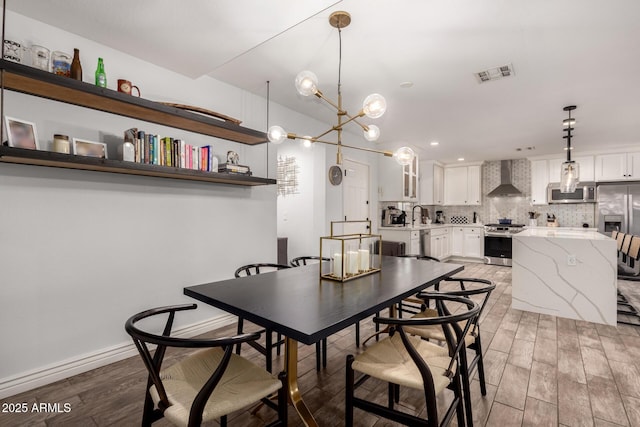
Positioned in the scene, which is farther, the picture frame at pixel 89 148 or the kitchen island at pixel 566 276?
the kitchen island at pixel 566 276

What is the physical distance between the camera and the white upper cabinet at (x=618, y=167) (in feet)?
18.3

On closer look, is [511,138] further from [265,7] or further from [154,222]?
[154,222]

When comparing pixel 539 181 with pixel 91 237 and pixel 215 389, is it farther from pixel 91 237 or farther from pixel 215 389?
pixel 91 237

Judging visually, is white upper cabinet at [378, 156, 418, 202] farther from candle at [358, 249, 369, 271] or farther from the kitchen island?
candle at [358, 249, 369, 271]

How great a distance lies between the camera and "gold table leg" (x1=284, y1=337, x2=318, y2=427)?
142 centimetres

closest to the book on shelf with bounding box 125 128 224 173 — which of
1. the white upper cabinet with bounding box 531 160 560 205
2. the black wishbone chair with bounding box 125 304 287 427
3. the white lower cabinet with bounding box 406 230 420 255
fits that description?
the black wishbone chair with bounding box 125 304 287 427

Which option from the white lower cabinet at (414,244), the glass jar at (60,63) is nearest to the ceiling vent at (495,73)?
the white lower cabinet at (414,244)

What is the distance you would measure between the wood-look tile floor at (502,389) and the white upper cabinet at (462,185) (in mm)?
4723

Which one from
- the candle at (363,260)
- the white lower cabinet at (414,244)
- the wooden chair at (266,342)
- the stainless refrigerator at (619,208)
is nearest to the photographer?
the wooden chair at (266,342)

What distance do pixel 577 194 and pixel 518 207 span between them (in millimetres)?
1113

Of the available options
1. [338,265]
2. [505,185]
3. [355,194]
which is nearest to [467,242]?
[505,185]

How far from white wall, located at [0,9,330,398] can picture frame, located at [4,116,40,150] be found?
0.38 ft

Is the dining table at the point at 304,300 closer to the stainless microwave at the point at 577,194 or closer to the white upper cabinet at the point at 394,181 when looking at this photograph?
the white upper cabinet at the point at 394,181

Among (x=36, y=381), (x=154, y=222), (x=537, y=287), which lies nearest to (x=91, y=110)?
(x=154, y=222)
